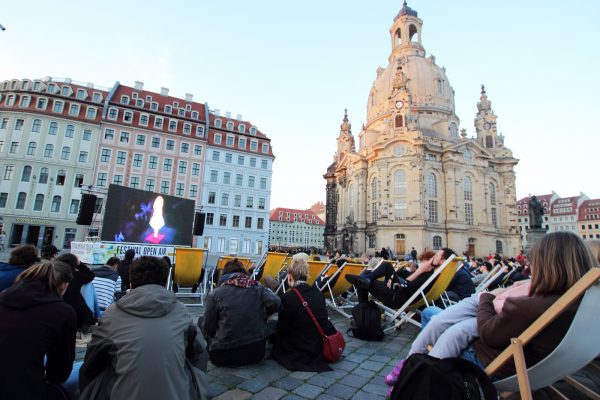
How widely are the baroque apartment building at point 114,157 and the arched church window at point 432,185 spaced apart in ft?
77.7

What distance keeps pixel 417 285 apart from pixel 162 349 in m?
4.61

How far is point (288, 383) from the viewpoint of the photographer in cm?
355

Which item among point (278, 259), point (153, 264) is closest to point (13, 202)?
point (278, 259)

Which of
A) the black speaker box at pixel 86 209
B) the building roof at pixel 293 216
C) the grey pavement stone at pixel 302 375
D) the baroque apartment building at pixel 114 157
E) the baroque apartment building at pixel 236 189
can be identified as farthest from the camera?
the building roof at pixel 293 216

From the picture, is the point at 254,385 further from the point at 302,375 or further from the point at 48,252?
the point at 48,252

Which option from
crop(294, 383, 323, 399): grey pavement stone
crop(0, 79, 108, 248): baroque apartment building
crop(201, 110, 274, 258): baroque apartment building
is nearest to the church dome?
crop(201, 110, 274, 258): baroque apartment building

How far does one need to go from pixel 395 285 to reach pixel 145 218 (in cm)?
1662

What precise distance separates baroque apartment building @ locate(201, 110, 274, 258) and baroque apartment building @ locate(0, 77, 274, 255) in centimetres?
13

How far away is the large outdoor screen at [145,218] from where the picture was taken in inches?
665

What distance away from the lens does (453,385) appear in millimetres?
1955

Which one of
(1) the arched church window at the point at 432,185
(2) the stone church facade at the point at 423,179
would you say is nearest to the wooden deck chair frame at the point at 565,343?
(2) the stone church facade at the point at 423,179

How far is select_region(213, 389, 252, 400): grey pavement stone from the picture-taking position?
313cm

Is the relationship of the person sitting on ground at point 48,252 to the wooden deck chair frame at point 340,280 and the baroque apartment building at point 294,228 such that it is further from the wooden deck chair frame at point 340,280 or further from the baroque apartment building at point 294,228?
the baroque apartment building at point 294,228

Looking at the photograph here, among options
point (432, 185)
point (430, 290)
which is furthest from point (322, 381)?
point (432, 185)
